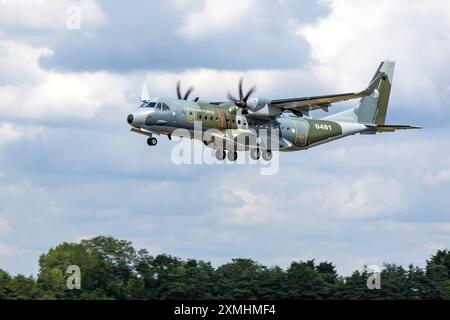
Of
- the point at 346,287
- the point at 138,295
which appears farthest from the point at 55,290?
the point at 346,287

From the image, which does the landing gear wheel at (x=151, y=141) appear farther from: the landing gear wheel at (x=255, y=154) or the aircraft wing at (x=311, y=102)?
the aircraft wing at (x=311, y=102)

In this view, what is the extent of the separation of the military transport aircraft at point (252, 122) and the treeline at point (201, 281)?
53.7ft

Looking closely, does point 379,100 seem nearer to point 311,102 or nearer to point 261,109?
point 311,102

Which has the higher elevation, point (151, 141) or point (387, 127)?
point (387, 127)

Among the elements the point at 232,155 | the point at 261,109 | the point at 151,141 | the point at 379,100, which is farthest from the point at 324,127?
the point at 151,141

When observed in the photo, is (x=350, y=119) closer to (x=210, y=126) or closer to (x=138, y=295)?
(x=210, y=126)

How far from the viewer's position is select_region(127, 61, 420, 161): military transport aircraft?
6531 centimetres

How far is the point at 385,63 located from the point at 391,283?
20029 mm

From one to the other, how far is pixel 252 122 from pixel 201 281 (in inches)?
864

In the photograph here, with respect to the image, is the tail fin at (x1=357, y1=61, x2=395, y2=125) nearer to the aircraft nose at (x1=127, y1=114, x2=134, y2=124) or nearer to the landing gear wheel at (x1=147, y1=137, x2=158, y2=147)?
the landing gear wheel at (x1=147, y1=137, x2=158, y2=147)

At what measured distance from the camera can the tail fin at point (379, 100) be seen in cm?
7631

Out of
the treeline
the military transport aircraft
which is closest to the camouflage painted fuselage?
the military transport aircraft

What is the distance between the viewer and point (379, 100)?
253ft

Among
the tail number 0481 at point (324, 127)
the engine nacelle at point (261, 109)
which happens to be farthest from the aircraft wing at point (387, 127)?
the engine nacelle at point (261, 109)
